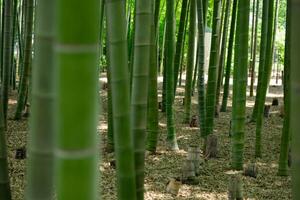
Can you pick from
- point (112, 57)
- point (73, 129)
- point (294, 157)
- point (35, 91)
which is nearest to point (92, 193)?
point (73, 129)

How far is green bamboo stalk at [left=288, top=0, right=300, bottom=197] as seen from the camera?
3.45 feet

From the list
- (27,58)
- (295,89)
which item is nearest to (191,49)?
(27,58)

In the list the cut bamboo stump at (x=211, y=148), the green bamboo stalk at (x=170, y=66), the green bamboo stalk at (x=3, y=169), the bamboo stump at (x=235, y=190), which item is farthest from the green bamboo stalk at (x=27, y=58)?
the green bamboo stalk at (x=3, y=169)

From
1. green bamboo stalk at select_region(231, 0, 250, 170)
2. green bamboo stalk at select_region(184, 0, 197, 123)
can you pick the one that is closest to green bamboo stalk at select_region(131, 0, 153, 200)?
green bamboo stalk at select_region(231, 0, 250, 170)

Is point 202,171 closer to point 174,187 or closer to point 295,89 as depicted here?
point 174,187

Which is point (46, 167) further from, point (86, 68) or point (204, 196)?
point (204, 196)

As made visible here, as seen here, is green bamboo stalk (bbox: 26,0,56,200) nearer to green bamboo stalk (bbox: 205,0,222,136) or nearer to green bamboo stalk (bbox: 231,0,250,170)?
green bamboo stalk (bbox: 231,0,250,170)

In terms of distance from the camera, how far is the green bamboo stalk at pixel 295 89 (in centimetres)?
105

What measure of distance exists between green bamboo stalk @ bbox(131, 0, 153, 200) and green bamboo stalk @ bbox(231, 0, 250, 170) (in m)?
1.70

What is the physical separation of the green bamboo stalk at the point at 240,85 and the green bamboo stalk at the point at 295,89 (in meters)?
2.28

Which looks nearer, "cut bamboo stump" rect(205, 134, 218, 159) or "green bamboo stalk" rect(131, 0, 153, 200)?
"green bamboo stalk" rect(131, 0, 153, 200)

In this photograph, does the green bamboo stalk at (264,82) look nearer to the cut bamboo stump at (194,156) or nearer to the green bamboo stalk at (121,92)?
the cut bamboo stump at (194,156)

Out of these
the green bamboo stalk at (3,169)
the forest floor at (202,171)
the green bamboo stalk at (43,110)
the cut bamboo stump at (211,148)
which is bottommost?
the forest floor at (202,171)

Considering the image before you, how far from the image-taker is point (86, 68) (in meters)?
0.82
